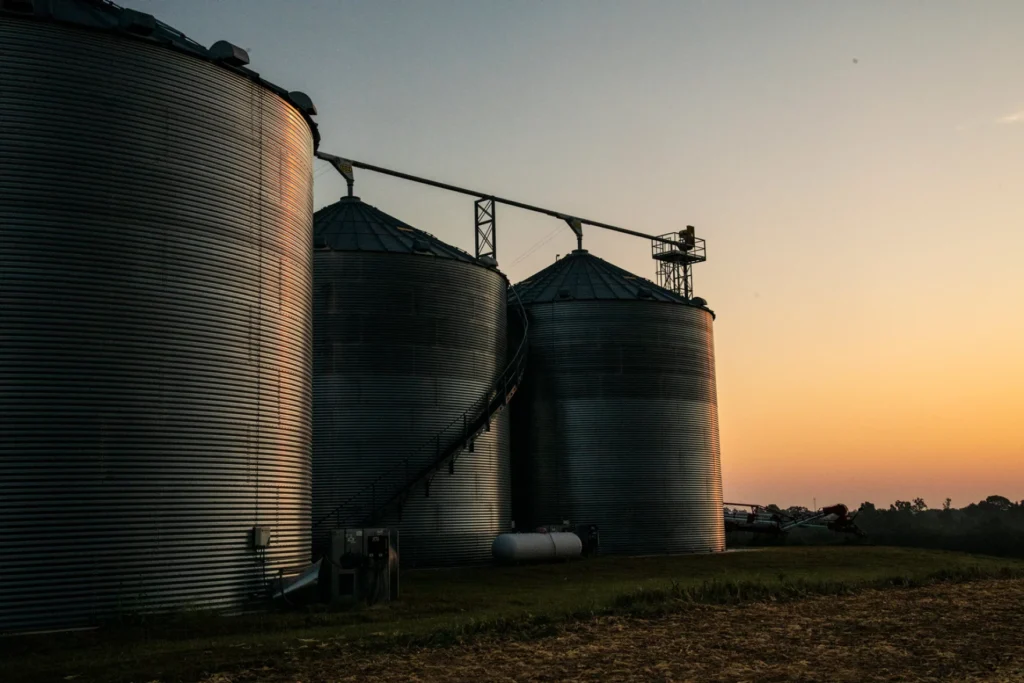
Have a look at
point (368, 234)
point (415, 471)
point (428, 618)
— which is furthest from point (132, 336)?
point (368, 234)

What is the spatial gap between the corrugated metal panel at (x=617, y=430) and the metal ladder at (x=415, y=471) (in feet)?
25.1

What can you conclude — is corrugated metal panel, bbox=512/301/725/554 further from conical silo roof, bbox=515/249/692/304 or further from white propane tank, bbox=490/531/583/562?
white propane tank, bbox=490/531/583/562

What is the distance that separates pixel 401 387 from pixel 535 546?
8.77m

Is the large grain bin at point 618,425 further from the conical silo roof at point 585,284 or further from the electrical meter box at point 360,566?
the electrical meter box at point 360,566

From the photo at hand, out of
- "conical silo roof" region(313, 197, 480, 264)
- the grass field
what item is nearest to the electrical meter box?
the grass field

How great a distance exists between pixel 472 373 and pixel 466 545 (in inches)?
286

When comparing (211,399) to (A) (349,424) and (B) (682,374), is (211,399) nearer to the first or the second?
(A) (349,424)

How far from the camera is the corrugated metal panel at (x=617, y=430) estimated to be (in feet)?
158

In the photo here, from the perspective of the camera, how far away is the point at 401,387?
128 ft

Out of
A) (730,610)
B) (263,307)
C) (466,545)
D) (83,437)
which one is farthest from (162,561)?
(466,545)

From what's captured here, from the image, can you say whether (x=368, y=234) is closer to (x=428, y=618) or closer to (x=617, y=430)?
(x=617, y=430)

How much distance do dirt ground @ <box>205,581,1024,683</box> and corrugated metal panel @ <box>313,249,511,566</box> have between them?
17.4 m

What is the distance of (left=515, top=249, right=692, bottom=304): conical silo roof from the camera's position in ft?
170

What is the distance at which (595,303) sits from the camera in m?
50.6
